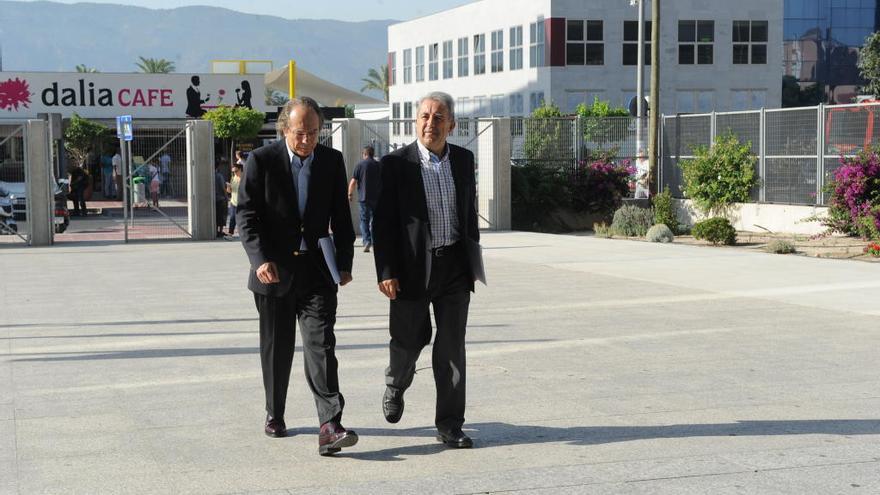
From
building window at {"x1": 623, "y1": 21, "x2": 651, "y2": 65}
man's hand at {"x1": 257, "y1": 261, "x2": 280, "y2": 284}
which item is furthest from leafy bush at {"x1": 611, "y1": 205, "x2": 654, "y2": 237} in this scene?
building window at {"x1": 623, "y1": 21, "x2": 651, "y2": 65}

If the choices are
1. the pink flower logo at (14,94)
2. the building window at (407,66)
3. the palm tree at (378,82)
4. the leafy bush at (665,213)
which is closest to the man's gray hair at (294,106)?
the leafy bush at (665,213)

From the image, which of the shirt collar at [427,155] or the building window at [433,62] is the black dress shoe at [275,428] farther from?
the building window at [433,62]

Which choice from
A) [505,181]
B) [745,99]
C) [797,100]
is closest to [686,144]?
[505,181]

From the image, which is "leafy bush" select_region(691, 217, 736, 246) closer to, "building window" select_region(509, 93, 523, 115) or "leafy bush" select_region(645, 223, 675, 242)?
"leafy bush" select_region(645, 223, 675, 242)

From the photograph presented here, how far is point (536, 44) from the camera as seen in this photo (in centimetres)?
5441

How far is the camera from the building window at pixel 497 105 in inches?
2274

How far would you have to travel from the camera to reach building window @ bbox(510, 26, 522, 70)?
5631 cm

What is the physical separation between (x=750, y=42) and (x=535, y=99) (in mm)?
10531

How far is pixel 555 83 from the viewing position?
175 feet

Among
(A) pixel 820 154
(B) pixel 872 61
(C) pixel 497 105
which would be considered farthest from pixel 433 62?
(A) pixel 820 154

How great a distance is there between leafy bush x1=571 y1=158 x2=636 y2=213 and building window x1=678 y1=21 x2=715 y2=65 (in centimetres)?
2813

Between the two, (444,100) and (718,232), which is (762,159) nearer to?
(718,232)

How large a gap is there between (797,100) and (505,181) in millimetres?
53767

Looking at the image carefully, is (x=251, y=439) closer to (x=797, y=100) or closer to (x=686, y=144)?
(x=686, y=144)
